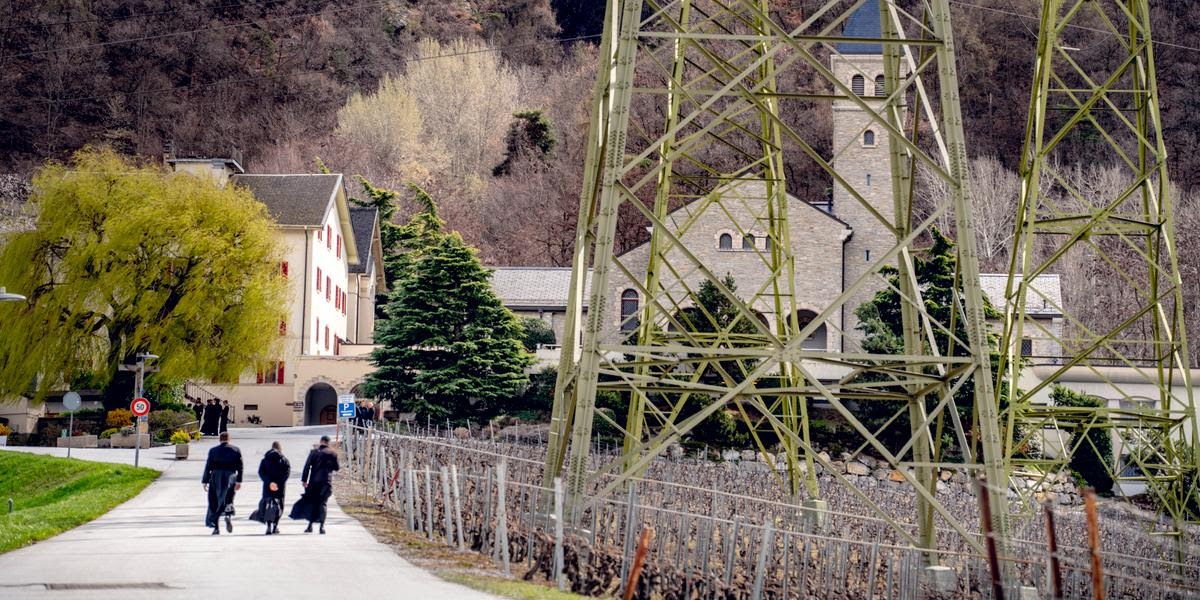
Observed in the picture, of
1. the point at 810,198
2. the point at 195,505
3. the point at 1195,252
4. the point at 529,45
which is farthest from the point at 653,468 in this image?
the point at 529,45

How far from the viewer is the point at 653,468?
34.8 meters

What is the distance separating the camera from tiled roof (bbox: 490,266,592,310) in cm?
6656

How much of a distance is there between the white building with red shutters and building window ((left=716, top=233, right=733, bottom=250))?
15.2 m

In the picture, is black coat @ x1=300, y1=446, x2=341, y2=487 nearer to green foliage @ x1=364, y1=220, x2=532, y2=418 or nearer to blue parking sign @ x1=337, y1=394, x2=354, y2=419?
blue parking sign @ x1=337, y1=394, x2=354, y2=419

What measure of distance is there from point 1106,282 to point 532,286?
96.8 feet

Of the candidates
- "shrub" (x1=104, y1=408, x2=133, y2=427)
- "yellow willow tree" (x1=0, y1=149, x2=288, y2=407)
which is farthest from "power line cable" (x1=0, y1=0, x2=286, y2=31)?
"shrub" (x1=104, y1=408, x2=133, y2=427)

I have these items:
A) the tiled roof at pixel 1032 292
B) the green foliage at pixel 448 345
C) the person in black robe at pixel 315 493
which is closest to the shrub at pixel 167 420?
the green foliage at pixel 448 345

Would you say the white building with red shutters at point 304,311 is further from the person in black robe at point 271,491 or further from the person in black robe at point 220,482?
the person in black robe at point 271,491

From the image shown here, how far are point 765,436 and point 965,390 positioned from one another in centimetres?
725

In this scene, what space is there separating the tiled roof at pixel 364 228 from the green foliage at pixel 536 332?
1521 centimetres

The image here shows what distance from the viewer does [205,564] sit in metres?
16.3

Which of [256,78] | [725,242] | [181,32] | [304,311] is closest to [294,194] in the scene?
[304,311]

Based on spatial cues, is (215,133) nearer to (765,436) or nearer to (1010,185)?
(1010,185)

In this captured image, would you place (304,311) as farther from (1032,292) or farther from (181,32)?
(181,32)
